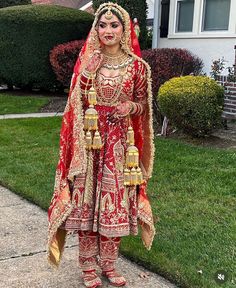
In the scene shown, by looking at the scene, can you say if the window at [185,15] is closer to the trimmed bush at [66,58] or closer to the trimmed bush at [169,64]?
the trimmed bush at [169,64]

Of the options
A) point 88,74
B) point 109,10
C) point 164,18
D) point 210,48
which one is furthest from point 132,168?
point 164,18

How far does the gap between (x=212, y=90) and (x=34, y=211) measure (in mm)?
3484

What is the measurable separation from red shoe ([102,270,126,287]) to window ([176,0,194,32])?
7.63 m

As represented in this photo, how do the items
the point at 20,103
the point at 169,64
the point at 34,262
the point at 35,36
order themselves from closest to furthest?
the point at 34,262, the point at 169,64, the point at 20,103, the point at 35,36

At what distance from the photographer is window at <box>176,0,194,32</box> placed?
10.1 meters

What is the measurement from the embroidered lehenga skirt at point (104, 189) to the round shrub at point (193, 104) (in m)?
4.01

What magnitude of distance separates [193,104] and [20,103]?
18.5 ft

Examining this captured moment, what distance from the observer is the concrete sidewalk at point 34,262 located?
3.39m

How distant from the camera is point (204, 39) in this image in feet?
31.6

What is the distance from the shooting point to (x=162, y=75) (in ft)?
27.5

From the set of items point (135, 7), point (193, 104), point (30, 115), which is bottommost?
point (30, 115)

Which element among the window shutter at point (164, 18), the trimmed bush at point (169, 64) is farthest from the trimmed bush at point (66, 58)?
the trimmed bush at point (169, 64)

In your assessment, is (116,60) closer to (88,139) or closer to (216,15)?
(88,139)

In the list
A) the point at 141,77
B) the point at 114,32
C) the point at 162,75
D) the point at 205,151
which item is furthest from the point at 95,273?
the point at 162,75
